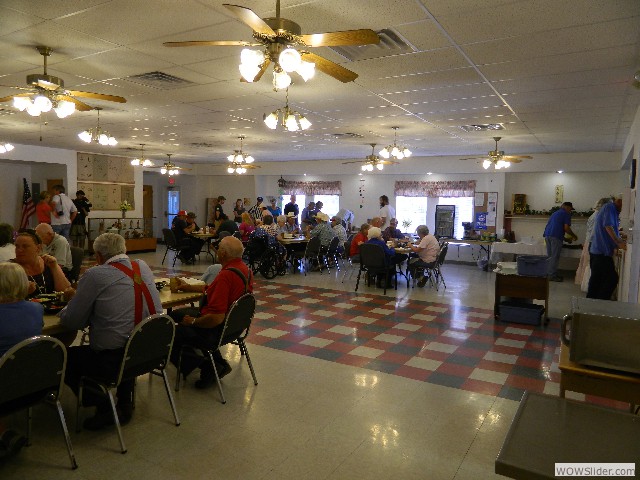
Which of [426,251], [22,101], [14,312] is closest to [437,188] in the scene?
[426,251]

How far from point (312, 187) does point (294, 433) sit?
11942 mm

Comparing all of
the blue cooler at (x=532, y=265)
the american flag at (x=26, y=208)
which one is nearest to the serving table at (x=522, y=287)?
the blue cooler at (x=532, y=265)

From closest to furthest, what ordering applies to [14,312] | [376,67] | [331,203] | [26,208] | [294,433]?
1. [14,312]
2. [294,433]
3. [376,67]
4. [26,208]
5. [331,203]

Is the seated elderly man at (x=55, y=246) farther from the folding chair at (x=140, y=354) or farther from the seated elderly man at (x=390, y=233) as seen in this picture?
the seated elderly man at (x=390, y=233)

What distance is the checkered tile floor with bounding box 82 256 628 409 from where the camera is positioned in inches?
150

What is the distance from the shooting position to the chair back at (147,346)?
254 centimetres

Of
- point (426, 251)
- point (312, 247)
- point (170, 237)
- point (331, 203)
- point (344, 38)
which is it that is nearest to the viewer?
point (344, 38)

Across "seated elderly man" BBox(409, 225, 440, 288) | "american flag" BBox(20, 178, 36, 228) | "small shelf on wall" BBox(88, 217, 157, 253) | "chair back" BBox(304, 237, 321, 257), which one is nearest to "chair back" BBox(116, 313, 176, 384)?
"seated elderly man" BBox(409, 225, 440, 288)

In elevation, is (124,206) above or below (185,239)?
above

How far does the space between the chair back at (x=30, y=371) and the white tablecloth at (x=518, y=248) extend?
361 inches

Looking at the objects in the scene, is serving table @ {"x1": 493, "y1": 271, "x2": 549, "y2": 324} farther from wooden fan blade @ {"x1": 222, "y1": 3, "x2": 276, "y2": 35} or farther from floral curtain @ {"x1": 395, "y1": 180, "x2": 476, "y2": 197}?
floral curtain @ {"x1": 395, "y1": 180, "x2": 476, "y2": 197}

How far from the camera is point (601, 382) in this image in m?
1.90

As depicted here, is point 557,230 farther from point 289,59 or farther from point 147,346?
point 147,346

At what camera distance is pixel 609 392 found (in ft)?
6.18
